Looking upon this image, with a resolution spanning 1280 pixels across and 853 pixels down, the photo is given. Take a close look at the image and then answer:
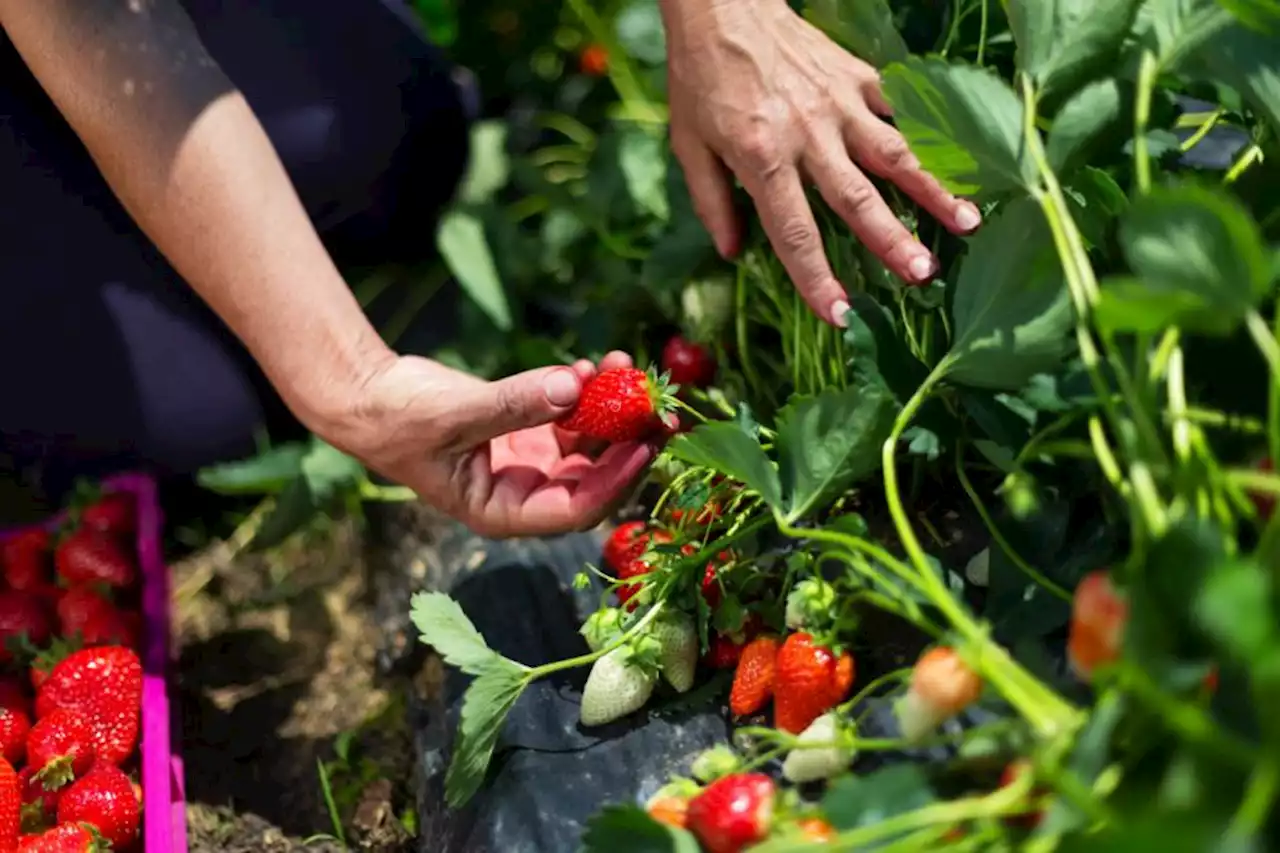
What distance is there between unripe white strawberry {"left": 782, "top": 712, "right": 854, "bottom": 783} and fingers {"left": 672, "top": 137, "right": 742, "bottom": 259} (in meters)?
0.40

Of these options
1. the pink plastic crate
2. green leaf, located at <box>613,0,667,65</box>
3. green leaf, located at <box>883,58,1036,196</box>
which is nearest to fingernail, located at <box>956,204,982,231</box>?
green leaf, located at <box>883,58,1036,196</box>

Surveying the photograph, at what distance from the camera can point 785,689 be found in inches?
27.0

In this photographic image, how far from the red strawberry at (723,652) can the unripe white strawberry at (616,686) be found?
4 centimetres

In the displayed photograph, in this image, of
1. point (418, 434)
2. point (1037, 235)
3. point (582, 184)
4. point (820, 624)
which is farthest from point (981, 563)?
point (582, 184)

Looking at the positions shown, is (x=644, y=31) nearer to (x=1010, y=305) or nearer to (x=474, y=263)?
(x=474, y=263)

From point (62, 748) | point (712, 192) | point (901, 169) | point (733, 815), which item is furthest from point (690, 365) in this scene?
point (62, 748)

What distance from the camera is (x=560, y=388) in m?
0.75

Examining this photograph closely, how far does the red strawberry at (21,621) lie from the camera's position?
97 centimetres

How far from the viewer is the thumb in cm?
75

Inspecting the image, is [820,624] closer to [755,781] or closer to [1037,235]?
[755,781]

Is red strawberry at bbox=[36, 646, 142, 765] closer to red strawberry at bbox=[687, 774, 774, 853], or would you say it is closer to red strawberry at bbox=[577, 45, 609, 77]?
red strawberry at bbox=[687, 774, 774, 853]

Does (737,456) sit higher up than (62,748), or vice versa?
(737,456)

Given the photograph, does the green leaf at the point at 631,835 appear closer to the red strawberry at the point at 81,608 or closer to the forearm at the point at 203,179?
the forearm at the point at 203,179

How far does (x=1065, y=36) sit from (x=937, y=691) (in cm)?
39
